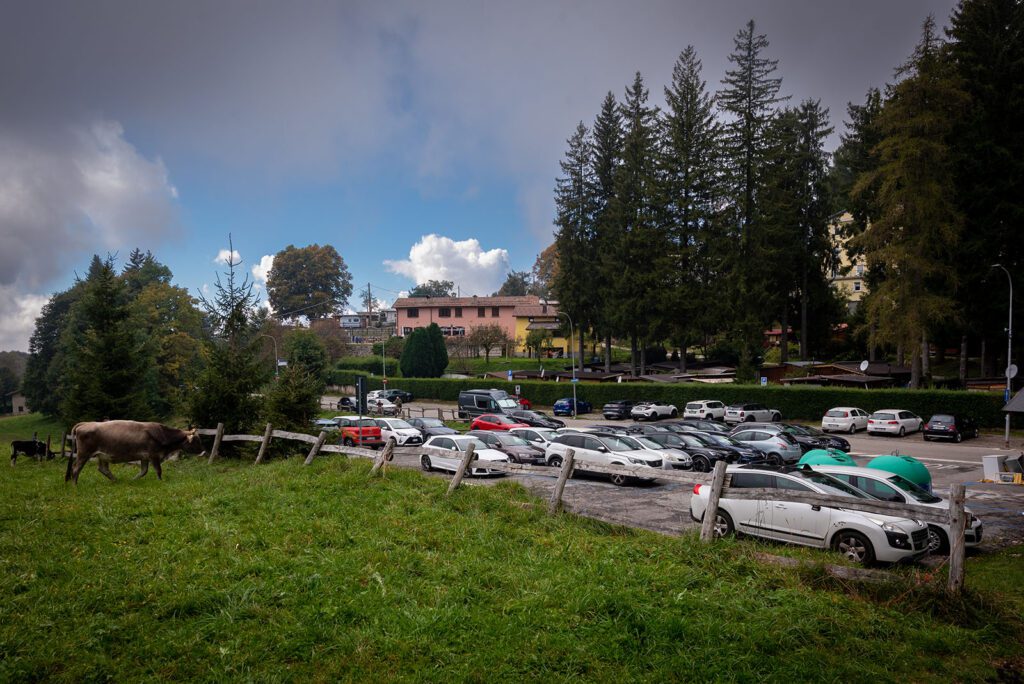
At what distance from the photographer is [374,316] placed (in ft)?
394

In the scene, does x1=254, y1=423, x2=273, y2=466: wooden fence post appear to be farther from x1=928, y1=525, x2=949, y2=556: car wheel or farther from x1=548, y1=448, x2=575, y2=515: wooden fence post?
x1=928, y1=525, x2=949, y2=556: car wheel

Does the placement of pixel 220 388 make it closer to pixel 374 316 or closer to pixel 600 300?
pixel 600 300

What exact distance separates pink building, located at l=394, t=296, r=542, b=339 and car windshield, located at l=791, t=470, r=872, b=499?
78259 millimetres

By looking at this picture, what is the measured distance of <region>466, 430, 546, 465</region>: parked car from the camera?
20.6 meters

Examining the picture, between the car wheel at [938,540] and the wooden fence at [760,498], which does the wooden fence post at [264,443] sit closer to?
the wooden fence at [760,498]

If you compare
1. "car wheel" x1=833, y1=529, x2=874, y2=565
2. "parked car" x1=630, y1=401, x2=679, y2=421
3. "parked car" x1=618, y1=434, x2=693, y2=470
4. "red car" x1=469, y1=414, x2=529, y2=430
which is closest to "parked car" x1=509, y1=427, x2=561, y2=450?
"parked car" x1=618, y1=434, x2=693, y2=470

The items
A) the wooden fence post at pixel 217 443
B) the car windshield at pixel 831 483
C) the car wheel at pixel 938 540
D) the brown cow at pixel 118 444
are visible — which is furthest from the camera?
the wooden fence post at pixel 217 443

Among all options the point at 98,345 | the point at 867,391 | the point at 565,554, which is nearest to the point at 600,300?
the point at 867,391

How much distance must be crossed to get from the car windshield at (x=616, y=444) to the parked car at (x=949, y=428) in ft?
67.7

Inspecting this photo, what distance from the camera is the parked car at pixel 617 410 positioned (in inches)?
1729

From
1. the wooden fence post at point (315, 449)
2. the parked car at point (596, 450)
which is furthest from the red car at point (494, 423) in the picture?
the wooden fence post at point (315, 449)

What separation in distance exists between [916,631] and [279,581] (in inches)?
249

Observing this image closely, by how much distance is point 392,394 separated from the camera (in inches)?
2324

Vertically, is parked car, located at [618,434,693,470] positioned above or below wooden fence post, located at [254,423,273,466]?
below
